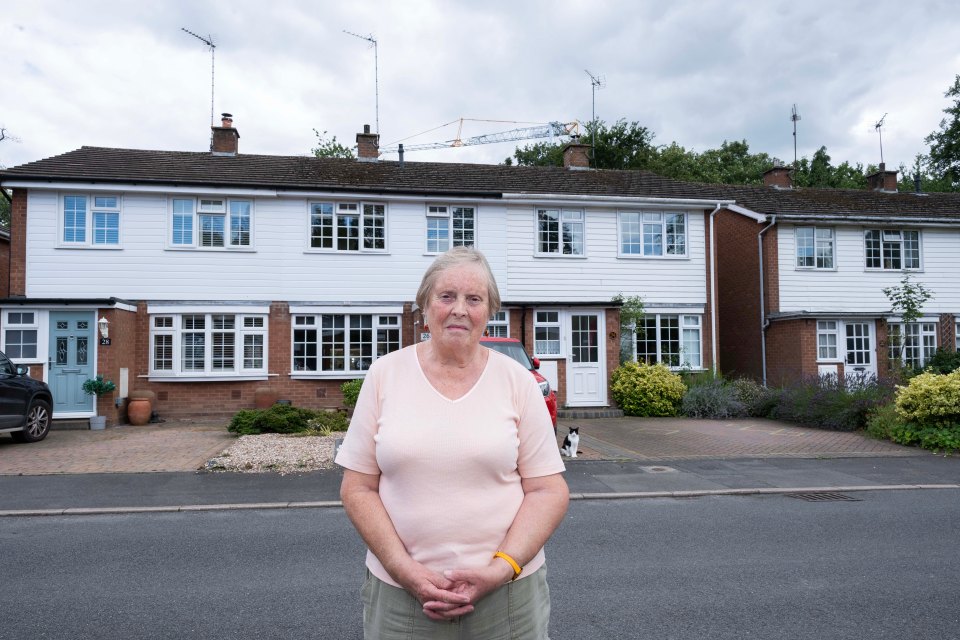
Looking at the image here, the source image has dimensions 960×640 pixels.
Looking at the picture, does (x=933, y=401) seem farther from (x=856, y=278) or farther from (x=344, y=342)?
(x=344, y=342)

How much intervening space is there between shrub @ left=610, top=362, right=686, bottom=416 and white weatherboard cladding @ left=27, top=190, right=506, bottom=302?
13.6 ft

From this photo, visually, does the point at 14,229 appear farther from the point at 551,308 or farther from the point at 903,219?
the point at 903,219

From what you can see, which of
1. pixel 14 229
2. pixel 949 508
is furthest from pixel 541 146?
pixel 949 508

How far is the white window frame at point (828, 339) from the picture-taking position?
19.3 metres

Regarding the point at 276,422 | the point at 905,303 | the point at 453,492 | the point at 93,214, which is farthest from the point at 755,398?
the point at 93,214

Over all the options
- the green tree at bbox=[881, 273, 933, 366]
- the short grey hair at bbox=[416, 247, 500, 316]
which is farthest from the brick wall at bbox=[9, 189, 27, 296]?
the green tree at bbox=[881, 273, 933, 366]

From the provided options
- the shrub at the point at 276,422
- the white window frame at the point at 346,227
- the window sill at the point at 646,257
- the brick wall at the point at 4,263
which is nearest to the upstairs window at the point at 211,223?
the white window frame at the point at 346,227

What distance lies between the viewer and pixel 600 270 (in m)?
19.1

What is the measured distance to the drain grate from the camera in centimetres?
793

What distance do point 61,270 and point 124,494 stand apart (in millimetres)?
10863

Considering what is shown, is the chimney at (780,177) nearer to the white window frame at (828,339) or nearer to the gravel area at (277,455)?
the white window frame at (828,339)

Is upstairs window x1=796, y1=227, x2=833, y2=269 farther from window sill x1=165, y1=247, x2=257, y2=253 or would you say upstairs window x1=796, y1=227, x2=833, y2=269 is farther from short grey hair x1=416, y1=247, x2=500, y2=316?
short grey hair x1=416, y1=247, x2=500, y2=316

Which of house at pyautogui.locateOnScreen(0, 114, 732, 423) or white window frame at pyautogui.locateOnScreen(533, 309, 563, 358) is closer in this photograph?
house at pyautogui.locateOnScreen(0, 114, 732, 423)

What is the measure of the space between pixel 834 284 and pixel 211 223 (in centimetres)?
1751
